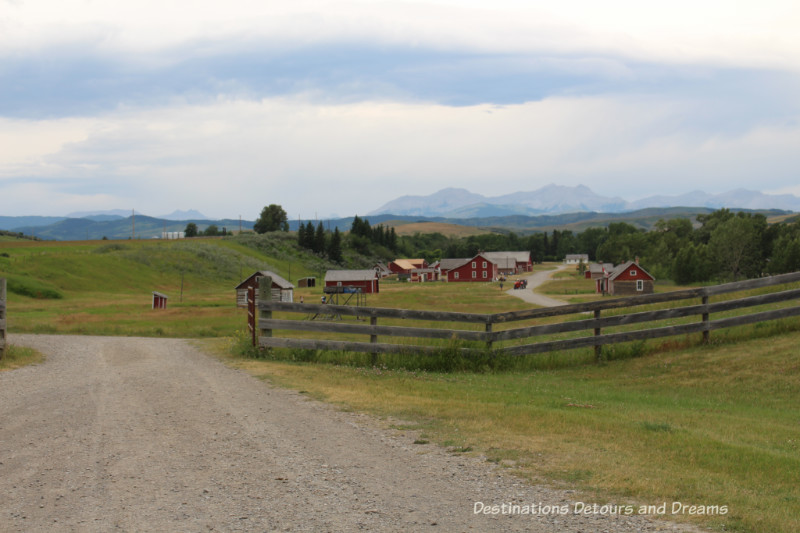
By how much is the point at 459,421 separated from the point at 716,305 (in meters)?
8.78

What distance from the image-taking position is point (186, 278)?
107000 mm

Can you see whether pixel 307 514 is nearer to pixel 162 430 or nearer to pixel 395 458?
pixel 395 458

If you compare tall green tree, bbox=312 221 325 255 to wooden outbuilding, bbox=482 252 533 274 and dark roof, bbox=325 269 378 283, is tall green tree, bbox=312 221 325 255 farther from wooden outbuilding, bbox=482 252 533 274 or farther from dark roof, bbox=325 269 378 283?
dark roof, bbox=325 269 378 283

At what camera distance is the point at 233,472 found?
6723 mm

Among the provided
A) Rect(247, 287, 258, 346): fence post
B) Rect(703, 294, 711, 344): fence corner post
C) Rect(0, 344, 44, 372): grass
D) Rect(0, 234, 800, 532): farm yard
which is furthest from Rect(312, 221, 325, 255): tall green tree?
Rect(703, 294, 711, 344): fence corner post

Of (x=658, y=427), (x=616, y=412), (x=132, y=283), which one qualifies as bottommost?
(x=132, y=283)

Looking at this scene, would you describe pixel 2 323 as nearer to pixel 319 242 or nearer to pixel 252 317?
pixel 252 317

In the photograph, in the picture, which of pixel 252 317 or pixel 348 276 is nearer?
pixel 252 317

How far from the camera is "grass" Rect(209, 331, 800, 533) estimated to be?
6.14 meters

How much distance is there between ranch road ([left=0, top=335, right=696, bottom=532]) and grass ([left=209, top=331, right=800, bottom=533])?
622 millimetres

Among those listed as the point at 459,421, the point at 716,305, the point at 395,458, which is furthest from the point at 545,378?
the point at 395,458

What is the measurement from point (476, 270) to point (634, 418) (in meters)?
131

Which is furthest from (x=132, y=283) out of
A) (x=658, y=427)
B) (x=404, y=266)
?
(x=658, y=427)

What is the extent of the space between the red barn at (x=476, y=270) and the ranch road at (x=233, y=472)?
12962 centimetres
